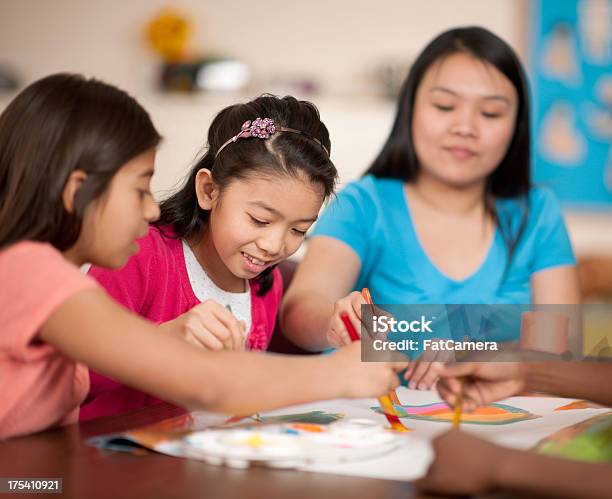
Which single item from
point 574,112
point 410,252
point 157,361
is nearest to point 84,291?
point 157,361

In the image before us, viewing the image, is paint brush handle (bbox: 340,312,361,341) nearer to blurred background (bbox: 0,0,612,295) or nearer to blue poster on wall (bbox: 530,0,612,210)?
blurred background (bbox: 0,0,612,295)

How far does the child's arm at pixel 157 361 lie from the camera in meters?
0.82

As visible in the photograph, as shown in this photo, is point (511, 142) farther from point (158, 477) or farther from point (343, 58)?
point (343, 58)

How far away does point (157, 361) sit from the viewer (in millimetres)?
821

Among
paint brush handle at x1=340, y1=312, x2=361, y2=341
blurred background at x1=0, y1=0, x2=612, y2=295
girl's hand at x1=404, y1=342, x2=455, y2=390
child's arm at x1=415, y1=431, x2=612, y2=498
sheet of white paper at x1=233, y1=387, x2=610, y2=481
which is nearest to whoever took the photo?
child's arm at x1=415, y1=431, x2=612, y2=498

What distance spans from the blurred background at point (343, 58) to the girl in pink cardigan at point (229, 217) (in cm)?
269

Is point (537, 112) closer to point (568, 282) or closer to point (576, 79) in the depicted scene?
point (576, 79)

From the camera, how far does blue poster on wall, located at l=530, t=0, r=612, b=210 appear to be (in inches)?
164

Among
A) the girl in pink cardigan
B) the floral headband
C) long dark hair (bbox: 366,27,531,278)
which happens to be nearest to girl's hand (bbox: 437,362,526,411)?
the girl in pink cardigan

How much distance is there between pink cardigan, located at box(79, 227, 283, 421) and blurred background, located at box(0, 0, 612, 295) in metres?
2.73

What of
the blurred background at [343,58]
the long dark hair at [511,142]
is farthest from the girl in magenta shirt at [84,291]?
the blurred background at [343,58]

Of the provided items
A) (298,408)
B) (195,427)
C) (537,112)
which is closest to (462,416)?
(298,408)

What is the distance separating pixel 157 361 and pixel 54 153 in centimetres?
26

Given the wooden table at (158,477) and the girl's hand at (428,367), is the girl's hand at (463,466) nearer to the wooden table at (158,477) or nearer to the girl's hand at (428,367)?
the wooden table at (158,477)
